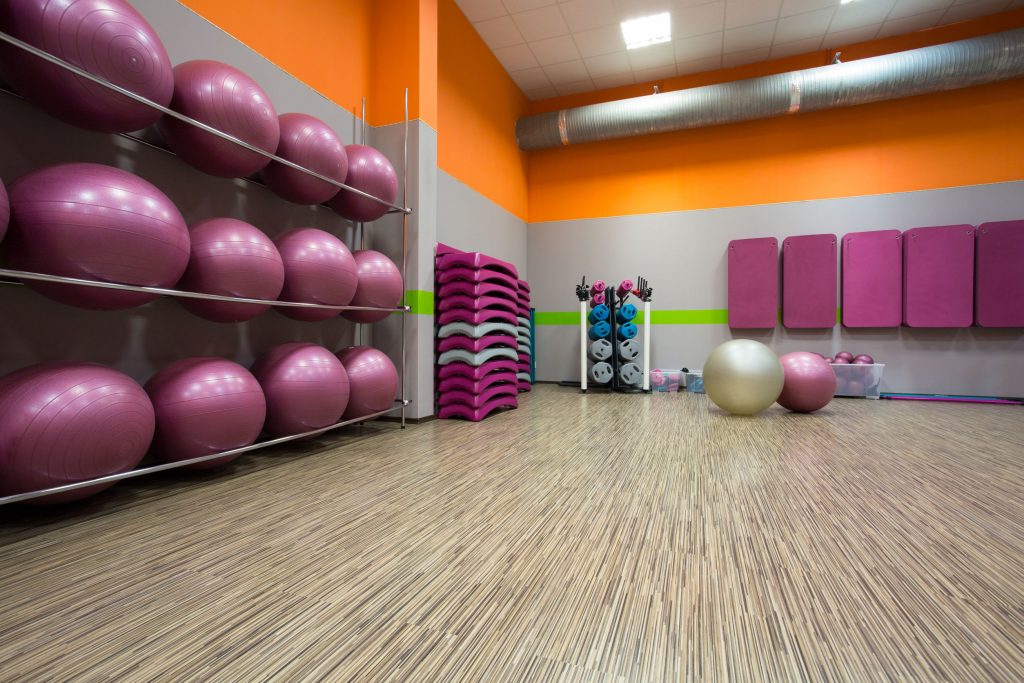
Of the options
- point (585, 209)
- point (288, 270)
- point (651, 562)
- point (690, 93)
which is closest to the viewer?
point (651, 562)

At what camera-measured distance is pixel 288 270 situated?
2348 millimetres

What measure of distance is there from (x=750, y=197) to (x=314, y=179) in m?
5.11

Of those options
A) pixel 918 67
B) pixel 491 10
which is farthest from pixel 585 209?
pixel 918 67

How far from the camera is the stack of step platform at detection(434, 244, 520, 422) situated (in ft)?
11.5

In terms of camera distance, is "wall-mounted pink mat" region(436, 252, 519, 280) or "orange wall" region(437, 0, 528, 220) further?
"orange wall" region(437, 0, 528, 220)

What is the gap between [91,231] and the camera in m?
1.51

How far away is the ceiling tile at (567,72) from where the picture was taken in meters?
5.59

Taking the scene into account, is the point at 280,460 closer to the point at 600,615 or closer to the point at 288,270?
the point at 288,270

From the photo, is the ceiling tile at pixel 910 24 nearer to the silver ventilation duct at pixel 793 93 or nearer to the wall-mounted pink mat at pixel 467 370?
the silver ventilation duct at pixel 793 93

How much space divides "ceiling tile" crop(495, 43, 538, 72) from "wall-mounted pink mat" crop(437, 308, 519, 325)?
3.40 meters

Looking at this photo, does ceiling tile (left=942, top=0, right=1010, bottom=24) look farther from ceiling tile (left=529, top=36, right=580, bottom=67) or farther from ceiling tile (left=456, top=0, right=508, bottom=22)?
ceiling tile (left=456, top=0, right=508, bottom=22)

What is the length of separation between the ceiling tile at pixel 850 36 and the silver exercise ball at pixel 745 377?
390 cm

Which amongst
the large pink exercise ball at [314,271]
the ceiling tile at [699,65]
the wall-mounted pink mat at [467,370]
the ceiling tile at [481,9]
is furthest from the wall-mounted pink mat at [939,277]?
the large pink exercise ball at [314,271]

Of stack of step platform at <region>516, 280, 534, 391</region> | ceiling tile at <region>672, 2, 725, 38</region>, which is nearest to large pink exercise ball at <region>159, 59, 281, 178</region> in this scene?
stack of step platform at <region>516, 280, 534, 391</region>
